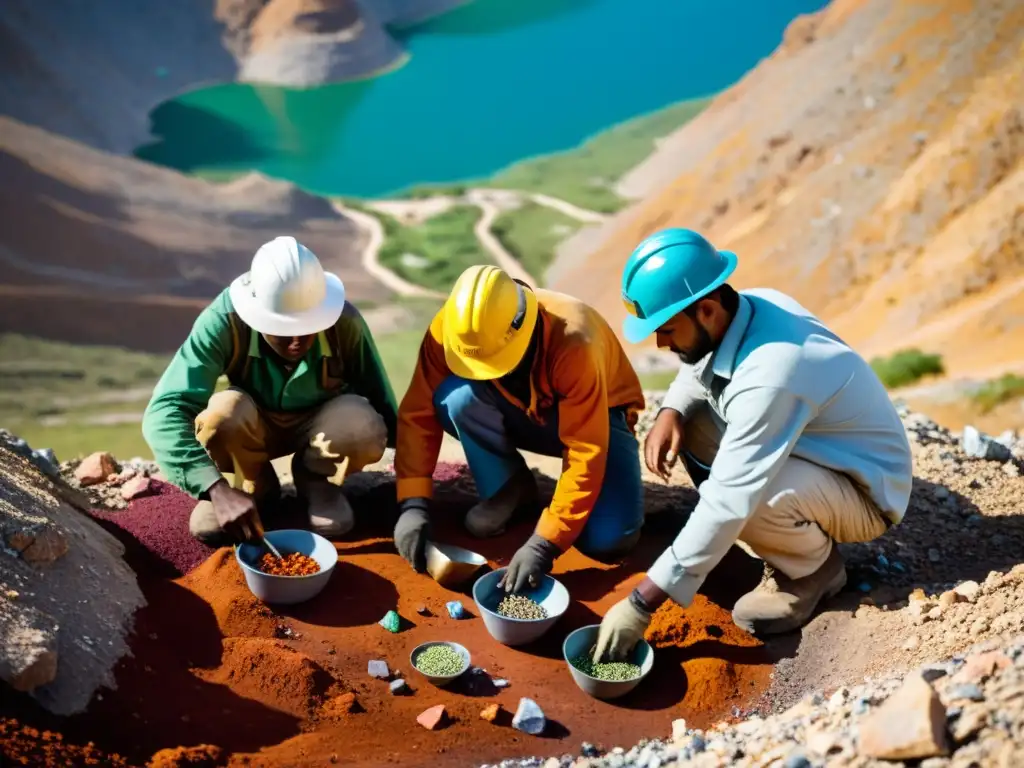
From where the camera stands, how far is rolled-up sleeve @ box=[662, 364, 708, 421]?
4.02m

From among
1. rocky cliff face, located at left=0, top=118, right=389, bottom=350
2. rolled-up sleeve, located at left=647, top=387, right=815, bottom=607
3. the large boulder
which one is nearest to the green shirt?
the large boulder

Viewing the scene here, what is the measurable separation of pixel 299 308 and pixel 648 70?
10968 millimetres

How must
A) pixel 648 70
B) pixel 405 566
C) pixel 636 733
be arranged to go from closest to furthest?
pixel 636 733 < pixel 405 566 < pixel 648 70

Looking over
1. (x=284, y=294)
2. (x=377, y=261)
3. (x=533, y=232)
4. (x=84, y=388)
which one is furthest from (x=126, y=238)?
(x=284, y=294)

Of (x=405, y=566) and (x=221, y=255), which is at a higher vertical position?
(x=405, y=566)

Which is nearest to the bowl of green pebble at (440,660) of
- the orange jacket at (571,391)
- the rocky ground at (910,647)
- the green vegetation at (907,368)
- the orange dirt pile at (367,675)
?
the orange dirt pile at (367,675)

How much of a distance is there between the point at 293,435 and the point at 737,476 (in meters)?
2.00

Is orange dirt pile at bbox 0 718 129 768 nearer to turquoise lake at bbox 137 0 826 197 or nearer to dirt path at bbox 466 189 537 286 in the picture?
dirt path at bbox 466 189 537 286

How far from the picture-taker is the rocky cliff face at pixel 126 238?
1008 centimetres

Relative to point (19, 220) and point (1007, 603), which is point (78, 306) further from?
point (1007, 603)

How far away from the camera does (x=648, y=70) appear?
13789 millimetres

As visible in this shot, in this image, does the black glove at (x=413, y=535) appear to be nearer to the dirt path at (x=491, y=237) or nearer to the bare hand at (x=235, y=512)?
the bare hand at (x=235, y=512)

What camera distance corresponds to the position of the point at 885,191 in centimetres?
895

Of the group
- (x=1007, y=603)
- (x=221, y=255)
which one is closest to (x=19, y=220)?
(x=221, y=255)
